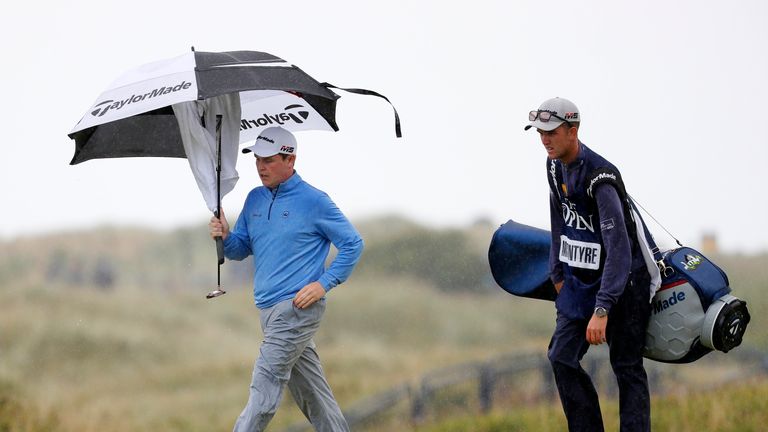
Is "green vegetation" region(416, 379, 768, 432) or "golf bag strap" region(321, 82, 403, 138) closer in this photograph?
"golf bag strap" region(321, 82, 403, 138)

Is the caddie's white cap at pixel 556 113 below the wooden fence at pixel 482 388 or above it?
above

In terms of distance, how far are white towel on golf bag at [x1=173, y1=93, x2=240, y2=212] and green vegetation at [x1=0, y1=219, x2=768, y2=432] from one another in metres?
11.2

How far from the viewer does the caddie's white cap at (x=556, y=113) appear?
6.78 metres

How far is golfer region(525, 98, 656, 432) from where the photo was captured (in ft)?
22.0

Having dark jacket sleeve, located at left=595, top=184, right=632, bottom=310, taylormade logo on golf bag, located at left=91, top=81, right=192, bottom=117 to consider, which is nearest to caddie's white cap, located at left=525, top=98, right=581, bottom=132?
Result: dark jacket sleeve, located at left=595, top=184, right=632, bottom=310

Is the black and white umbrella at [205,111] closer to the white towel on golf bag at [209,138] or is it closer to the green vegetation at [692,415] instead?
the white towel on golf bag at [209,138]

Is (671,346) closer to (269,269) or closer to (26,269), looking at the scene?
(269,269)

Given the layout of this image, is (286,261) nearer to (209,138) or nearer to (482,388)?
(209,138)

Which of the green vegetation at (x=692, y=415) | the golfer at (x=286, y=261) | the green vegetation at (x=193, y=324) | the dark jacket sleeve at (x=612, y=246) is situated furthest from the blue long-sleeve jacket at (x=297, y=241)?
the green vegetation at (x=193, y=324)

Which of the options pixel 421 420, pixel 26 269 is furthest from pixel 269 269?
pixel 26 269

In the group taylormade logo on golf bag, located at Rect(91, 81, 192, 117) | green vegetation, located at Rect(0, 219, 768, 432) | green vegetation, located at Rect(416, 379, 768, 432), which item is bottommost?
green vegetation, located at Rect(0, 219, 768, 432)

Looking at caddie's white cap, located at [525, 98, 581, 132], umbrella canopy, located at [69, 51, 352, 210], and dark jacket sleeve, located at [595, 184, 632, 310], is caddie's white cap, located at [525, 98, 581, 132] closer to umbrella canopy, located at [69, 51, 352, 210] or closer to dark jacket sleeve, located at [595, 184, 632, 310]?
dark jacket sleeve, located at [595, 184, 632, 310]

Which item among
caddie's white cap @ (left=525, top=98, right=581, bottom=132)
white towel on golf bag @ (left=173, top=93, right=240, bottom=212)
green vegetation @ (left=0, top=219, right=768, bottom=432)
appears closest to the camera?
caddie's white cap @ (left=525, top=98, right=581, bottom=132)

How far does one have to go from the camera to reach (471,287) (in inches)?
940
